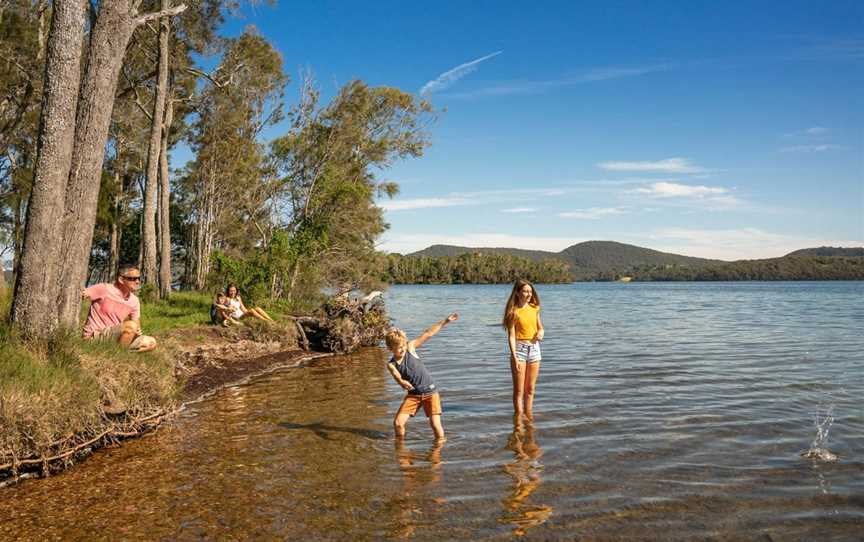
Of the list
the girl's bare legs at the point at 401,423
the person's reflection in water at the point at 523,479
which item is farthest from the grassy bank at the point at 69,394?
the person's reflection in water at the point at 523,479

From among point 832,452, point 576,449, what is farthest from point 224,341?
point 832,452

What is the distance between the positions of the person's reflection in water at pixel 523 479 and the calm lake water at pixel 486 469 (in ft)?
0.08

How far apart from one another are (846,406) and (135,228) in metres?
50.2

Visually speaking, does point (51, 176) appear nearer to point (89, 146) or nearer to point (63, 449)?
point (89, 146)

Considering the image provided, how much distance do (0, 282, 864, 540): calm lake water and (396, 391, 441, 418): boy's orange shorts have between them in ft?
1.47

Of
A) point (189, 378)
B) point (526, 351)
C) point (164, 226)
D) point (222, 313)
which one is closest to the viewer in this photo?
point (526, 351)

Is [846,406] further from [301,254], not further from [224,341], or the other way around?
[301,254]

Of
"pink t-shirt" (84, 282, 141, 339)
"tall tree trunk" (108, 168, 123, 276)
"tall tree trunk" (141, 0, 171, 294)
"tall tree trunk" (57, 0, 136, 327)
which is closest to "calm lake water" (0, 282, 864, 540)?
"pink t-shirt" (84, 282, 141, 339)

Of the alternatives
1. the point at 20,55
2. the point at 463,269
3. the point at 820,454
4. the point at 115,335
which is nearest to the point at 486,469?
the point at 820,454

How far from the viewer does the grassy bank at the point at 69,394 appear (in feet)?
21.1

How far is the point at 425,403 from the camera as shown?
336 inches

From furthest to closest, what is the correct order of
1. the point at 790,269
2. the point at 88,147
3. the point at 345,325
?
the point at 790,269
the point at 345,325
the point at 88,147

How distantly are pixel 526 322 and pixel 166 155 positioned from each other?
22.5m

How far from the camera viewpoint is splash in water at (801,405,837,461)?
7727mm
